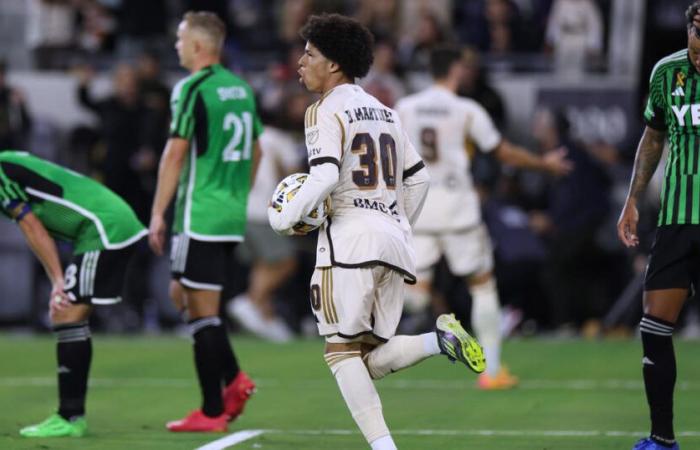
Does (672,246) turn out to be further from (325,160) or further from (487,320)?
(487,320)

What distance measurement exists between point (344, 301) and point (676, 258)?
1.71 m

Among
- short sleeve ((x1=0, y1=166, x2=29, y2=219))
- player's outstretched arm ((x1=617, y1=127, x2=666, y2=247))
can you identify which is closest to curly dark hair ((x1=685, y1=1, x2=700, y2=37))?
player's outstretched arm ((x1=617, y1=127, x2=666, y2=247))

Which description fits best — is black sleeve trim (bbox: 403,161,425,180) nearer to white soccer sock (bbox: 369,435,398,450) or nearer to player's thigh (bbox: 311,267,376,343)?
player's thigh (bbox: 311,267,376,343)

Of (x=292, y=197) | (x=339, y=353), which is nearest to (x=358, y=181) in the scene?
(x=292, y=197)

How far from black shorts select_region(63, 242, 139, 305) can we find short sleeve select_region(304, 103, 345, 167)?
227 centimetres

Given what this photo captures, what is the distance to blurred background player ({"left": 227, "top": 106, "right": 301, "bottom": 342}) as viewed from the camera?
54.5ft

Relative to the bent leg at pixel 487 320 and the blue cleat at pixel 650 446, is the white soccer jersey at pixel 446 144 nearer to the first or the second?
the bent leg at pixel 487 320

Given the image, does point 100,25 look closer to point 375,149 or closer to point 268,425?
point 268,425

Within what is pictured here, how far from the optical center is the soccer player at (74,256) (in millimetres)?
8906

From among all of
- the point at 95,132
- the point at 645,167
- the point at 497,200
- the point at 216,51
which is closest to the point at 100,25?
the point at 95,132

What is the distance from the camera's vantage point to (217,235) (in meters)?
9.49

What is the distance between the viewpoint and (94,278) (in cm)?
898

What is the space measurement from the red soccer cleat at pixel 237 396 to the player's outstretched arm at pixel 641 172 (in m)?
2.68

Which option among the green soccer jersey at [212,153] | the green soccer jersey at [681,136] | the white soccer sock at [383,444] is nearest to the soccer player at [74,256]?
the green soccer jersey at [212,153]
